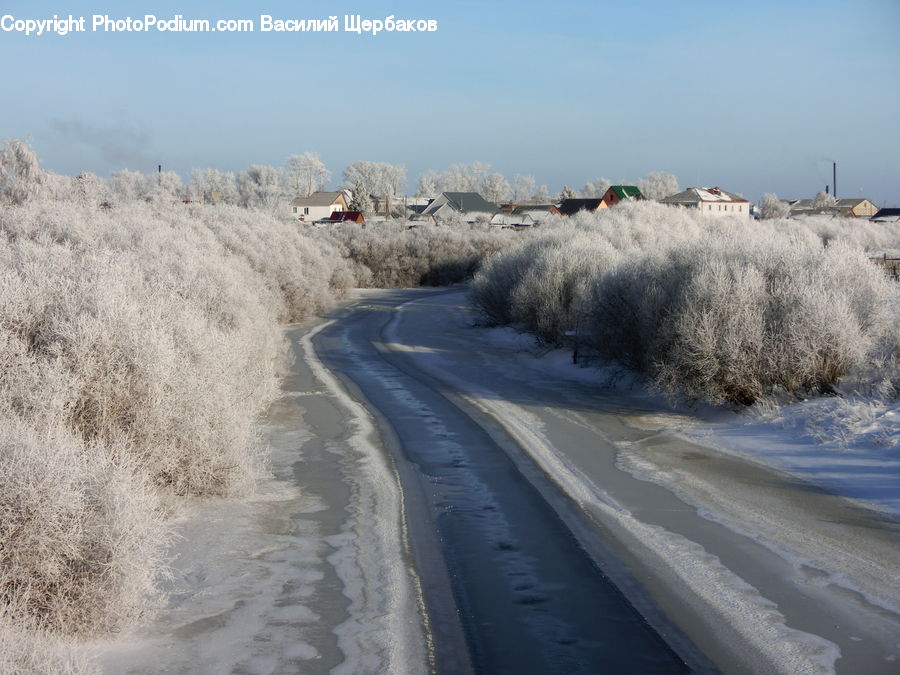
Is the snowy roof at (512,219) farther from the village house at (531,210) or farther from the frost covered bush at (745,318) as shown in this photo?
the frost covered bush at (745,318)

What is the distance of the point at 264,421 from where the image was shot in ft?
46.9

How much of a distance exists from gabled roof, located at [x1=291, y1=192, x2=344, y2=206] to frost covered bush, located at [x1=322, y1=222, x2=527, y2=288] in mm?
51756

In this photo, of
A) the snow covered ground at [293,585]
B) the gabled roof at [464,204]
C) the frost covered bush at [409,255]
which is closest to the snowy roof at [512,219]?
the gabled roof at [464,204]

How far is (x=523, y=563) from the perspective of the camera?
7.94 m

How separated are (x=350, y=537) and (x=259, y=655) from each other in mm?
2727

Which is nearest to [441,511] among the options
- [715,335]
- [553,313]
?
[715,335]

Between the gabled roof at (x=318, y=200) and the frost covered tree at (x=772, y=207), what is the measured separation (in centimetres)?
5378

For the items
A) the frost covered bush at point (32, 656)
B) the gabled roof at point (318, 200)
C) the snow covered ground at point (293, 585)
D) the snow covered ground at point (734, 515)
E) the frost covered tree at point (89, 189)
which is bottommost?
the snow covered ground at point (734, 515)

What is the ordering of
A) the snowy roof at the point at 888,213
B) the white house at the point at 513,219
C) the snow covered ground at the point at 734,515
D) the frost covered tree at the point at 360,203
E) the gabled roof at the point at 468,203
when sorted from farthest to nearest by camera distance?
the gabled roof at the point at 468,203 → the frost covered tree at the point at 360,203 → the snowy roof at the point at 888,213 → the white house at the point at 513,219 → the snow covered ground at the point at 734,515

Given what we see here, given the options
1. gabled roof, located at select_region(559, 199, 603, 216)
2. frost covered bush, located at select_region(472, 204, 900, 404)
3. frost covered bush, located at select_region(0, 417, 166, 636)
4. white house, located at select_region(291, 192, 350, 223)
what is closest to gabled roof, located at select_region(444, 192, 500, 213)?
white house, located at select_region(291, 192, 350, 223)

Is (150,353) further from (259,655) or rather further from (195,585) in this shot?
(259,655)

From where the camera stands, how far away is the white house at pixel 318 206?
368 feet

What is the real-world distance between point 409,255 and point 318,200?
57.9 meters

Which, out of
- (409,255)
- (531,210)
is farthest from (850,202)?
(409,255)
